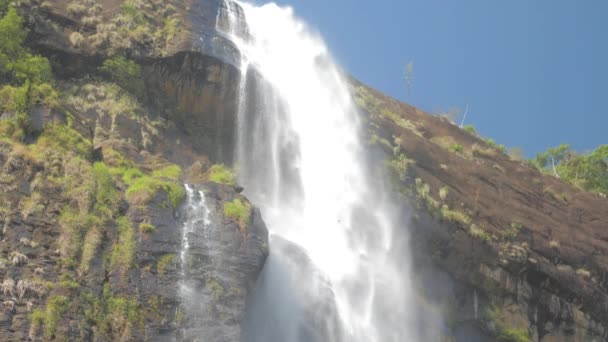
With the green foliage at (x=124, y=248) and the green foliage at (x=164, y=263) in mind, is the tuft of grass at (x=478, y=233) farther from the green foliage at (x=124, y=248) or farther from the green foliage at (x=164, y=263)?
the green foliage at (x=124, y=248)

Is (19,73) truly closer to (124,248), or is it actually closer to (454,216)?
(124,248)

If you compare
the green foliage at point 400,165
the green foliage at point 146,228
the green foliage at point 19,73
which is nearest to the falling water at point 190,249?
the green foliage at point 146,228

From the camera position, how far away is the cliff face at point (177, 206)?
56.9 ft

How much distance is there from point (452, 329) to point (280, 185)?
8786mm

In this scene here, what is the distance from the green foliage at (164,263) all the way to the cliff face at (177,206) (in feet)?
0.16

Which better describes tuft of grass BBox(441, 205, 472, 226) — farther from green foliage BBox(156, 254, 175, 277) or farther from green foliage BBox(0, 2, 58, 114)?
green foliage BBox(0, 2, 58, 114)

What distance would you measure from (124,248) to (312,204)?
35.8 feet

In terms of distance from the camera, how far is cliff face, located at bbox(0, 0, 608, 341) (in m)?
17.3

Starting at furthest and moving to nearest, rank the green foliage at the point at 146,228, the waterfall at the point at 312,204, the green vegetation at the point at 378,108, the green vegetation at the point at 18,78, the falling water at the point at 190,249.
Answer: the green vegetation at the point at 378,108 → the waterfall at the point at 312,204 → the green vegetation at the point at 18,78 → the green foliage at the point at 146,228 → the falling water at the point at 190,249

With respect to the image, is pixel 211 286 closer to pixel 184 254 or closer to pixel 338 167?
pixel 184 254

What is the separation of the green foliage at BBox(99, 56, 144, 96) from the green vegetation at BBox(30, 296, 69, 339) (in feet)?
38.5

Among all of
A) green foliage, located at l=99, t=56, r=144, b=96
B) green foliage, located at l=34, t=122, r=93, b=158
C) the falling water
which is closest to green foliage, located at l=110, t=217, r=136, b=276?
the falling water

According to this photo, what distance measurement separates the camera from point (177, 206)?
20.0 meters

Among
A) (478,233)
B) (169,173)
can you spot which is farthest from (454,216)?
(169,173)
